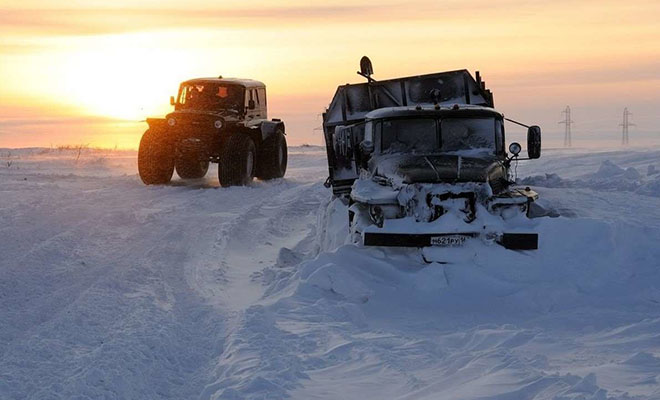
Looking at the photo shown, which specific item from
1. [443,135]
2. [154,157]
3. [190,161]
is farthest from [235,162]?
[443,135]

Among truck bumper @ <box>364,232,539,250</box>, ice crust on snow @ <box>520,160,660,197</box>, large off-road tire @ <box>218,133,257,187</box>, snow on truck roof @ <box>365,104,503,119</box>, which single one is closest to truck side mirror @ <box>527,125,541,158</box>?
snow on truck roof @ <box>365,104,503,119</box>

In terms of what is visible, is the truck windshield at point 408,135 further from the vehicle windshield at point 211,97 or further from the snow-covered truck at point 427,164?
the vehicle windshield at point 211,97

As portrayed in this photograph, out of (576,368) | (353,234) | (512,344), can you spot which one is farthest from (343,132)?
(576,368)

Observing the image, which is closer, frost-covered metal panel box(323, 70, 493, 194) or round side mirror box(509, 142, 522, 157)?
round side mirror box(509, 142, 522, 157)

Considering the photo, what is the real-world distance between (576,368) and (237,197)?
1203cm

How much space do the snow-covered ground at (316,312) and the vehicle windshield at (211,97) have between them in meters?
6.58

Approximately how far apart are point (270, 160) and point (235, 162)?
2472 millimetres

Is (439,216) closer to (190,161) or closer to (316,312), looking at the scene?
(316,312)

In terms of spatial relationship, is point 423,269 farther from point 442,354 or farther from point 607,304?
point 442,354

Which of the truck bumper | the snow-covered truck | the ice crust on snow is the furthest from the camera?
the ice crust on snow

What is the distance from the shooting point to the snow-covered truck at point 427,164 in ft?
27.9

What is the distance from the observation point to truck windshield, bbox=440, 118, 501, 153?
10375 millimetres

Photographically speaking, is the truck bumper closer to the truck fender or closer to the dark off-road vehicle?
the dark off-road vehicle

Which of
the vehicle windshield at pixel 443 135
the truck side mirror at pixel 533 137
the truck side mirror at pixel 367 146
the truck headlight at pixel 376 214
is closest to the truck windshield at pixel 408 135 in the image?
the vehicle windshield at pixel 443 135
